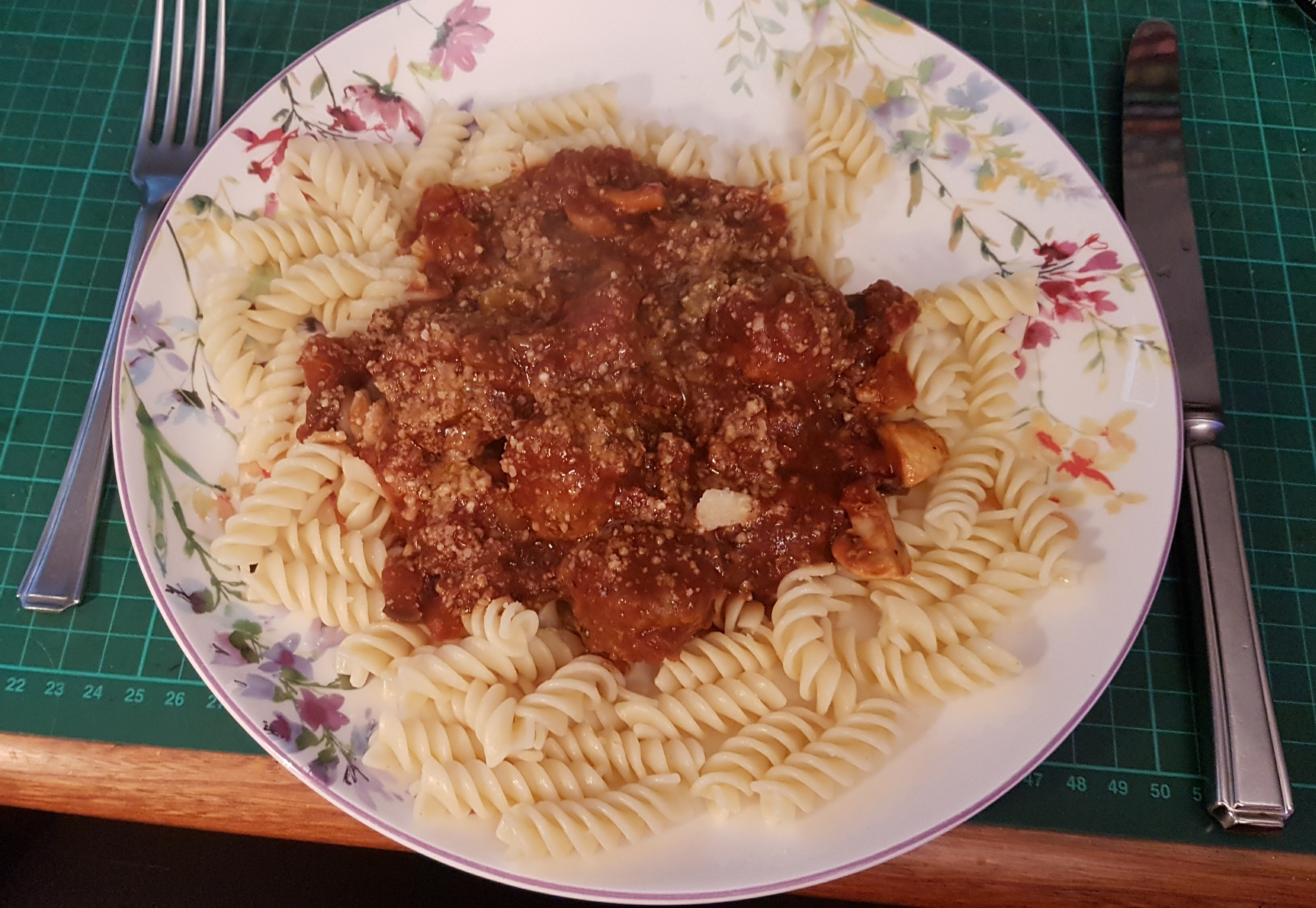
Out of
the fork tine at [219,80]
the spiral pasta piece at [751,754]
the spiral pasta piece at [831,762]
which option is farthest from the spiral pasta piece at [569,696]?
the fork tine at [219,80]

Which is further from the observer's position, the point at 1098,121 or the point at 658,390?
the point at 1098,121

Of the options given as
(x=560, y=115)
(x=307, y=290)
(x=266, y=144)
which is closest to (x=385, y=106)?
(x=266, y=144)

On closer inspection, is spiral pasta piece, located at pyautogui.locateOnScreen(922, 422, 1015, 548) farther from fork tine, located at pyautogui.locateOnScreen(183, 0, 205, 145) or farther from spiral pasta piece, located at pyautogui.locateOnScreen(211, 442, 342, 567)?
fork tine, located at pyautogui.locateOnScreen(183, 0, 205, 145)

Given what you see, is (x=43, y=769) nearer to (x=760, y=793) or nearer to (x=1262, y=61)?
(x=760, y=793)

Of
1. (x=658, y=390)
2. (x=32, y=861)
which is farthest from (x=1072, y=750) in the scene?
(x=32, y=861)

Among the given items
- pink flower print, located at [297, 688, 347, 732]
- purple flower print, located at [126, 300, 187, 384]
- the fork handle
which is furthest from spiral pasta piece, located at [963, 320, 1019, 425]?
the fork handle

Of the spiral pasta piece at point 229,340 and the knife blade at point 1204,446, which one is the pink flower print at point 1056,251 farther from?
the spiral pasta piece at point 229,340

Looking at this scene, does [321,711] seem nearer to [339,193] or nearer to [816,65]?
[339,193]
